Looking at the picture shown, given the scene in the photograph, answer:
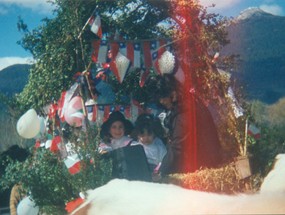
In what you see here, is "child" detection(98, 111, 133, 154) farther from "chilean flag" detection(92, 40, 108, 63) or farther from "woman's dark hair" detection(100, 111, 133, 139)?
"chilean flag" detection(92, 40, 108, 63)

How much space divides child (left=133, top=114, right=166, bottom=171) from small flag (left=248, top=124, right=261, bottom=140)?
42.8 inches

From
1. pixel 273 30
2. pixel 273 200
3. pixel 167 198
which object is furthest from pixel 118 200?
pixel 273 30

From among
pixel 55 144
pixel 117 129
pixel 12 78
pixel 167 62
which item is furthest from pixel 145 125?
pixel 12 78

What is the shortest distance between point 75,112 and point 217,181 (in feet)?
6.75

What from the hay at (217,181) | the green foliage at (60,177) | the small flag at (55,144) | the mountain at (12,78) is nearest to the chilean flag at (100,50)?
the small flag at (55,144)

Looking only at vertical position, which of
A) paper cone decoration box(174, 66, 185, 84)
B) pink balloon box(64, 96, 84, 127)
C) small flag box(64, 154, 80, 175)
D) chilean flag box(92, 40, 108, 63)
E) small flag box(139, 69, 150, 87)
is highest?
chilean flag box(92, 40, 108, 63)

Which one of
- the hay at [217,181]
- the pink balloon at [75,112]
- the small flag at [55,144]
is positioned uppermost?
the pink balloon at [75,112]

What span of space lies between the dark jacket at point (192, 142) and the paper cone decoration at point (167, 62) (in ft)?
3.23

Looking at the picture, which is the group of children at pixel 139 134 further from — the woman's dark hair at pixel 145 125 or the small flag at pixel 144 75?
the small flag at pixel 144 75

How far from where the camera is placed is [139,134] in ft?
17.6

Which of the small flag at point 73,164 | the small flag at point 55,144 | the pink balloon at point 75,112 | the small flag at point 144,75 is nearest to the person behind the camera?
the small flag at point 73,164

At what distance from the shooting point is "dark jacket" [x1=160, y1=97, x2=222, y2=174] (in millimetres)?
4145

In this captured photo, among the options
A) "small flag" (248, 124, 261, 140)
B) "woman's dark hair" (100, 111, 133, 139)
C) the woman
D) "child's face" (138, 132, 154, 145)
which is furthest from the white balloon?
"small flag" (248, 124, 261, 140)

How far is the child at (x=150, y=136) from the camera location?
5148mm
